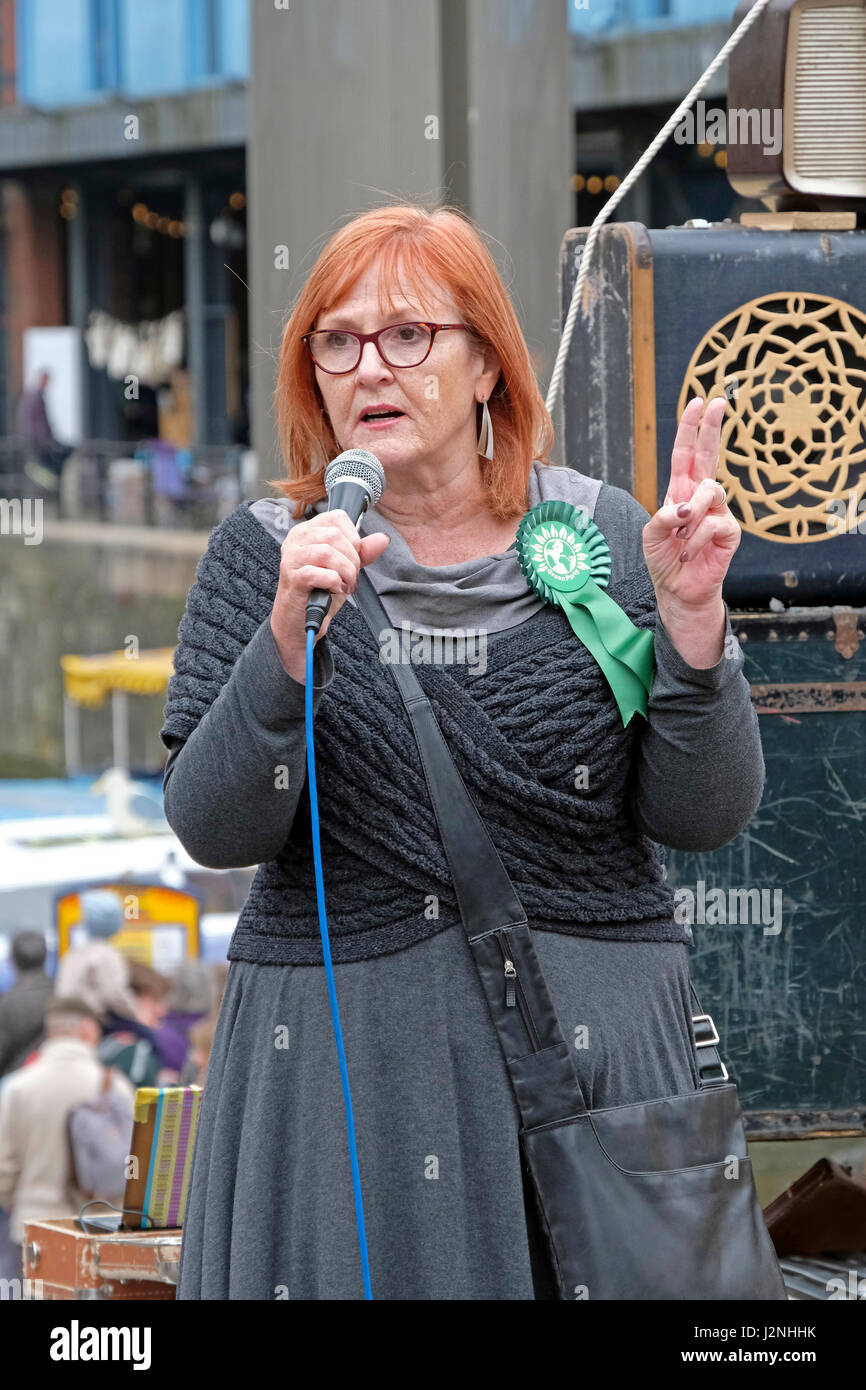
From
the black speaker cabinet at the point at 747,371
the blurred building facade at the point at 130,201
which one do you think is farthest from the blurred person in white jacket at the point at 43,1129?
the blurred building facade at the point at 130,201

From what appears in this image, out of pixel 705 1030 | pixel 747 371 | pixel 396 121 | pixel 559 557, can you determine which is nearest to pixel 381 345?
pixel 559 557

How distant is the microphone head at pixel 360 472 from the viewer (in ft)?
5.75

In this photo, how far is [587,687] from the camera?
188 cm

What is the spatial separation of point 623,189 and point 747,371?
369mm

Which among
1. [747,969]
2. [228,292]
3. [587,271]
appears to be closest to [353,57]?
[587,271]

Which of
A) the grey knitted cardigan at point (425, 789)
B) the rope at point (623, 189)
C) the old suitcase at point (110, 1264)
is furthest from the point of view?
the rope at point (623, 189)

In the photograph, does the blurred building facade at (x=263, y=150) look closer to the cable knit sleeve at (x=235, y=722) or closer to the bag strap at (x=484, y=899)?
the cable knit sleeve at (x=235, y=722)

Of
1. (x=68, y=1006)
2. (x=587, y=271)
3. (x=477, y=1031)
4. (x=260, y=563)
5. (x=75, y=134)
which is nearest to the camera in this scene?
(x=477, y=1031)

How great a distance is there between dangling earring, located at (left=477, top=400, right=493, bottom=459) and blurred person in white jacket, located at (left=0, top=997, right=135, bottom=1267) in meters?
3.63

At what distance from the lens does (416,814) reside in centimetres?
184

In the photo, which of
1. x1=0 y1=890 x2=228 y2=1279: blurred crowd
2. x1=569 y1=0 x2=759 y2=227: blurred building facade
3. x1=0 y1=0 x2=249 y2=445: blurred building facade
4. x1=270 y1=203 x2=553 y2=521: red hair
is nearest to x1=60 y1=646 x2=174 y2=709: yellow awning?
x1=569 y1=0 x2=759 y2=227: blurred building facade
